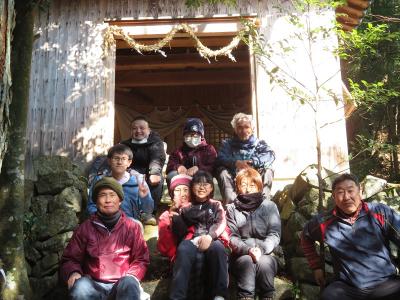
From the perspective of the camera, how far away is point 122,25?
7.08m

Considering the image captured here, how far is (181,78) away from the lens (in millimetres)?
10828

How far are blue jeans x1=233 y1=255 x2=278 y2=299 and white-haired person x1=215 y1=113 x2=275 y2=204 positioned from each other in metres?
1.40

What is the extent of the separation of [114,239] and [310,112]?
14.2ft

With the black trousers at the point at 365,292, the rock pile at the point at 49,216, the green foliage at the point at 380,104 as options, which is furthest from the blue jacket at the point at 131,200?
the green foliage at the point at 380,104

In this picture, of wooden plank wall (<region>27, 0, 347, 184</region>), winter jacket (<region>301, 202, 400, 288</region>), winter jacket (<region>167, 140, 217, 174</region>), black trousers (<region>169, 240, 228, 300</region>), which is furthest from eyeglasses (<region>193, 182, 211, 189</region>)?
wooden plank wall (<region>27, 0, 347, 184</region>)

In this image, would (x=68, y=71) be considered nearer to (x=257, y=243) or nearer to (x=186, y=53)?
(x=186, y=53)

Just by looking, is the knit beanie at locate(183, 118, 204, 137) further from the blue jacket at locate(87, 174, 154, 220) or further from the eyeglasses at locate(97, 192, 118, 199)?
the eyeglasses at locate(97, 192, 118, 199)

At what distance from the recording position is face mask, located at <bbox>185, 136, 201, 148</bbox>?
5379 millimetres

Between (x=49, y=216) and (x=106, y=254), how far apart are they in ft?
5.65

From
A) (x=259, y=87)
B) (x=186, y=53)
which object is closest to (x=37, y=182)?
(x=259, y=87)

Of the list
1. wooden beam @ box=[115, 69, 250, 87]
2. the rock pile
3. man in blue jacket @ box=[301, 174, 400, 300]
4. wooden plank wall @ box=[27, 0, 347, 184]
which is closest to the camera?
man in blue jacket @ box=[301, 174, 400, 300]

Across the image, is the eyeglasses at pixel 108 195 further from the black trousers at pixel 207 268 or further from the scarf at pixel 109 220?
the black trousers at pixel 207 268

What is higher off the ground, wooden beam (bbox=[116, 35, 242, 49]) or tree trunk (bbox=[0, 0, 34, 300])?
wooden beam (bbox=[116, 35, 242, 49])

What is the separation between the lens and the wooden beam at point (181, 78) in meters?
10.6
